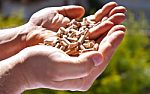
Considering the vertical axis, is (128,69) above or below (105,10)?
below

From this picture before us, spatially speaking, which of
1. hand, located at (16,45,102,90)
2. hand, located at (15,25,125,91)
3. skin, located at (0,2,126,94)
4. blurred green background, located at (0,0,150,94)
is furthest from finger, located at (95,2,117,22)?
blurred green background, located at (0,0,150,94)

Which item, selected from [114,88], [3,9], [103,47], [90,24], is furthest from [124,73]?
[3,9]

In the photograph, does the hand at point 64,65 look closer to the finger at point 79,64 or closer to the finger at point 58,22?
the finger at point 79,64

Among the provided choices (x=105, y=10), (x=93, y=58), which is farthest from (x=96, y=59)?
(x=105, y=10)

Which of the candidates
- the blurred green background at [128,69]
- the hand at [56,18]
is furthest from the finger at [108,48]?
the blurred green background at [128,69]

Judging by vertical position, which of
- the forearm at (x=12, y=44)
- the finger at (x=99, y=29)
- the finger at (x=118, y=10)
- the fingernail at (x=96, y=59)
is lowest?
the forearm at (x=12, y=44)

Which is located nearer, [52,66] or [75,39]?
[52,66]

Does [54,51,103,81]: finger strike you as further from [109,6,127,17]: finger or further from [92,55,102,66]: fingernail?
[109,6,127,17]: finger

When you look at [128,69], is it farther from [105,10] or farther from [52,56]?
[52,56]

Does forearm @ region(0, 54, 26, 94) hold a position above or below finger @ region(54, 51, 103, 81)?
below
